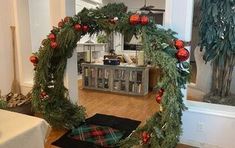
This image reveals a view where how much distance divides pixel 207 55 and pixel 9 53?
3533mm

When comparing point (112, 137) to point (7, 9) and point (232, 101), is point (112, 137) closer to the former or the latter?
point (232, 101)

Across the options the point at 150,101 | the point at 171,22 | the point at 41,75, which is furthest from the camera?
the point at 150,101

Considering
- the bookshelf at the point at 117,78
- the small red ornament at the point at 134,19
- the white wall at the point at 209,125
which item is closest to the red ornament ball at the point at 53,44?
the small red ornament at the point at 134,19

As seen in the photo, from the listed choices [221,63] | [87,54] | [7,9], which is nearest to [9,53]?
[7,9]

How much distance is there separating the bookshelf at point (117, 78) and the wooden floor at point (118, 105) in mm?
212

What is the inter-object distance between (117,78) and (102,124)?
200 centimetres

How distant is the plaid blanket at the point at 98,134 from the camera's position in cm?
294

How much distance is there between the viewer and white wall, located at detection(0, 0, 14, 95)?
152 inches

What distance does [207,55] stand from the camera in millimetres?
3084

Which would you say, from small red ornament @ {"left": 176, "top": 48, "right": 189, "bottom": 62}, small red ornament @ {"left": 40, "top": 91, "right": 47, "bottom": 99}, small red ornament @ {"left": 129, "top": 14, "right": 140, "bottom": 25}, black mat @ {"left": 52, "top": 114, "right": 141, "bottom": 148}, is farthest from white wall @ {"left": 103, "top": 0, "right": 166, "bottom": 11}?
small red ornament @ {"left": 176, "top": 48, "right": 189, "bottom": 62}

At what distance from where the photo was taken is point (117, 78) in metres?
5.34

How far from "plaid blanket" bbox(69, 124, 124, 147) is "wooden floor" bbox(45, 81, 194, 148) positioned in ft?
0.92

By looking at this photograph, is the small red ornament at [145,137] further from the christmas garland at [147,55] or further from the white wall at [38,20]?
the white wall at [38,20]

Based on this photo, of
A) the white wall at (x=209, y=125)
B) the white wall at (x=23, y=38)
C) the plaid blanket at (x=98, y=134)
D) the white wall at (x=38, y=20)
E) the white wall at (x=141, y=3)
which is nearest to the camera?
the white wall at (x=209, y=125)
